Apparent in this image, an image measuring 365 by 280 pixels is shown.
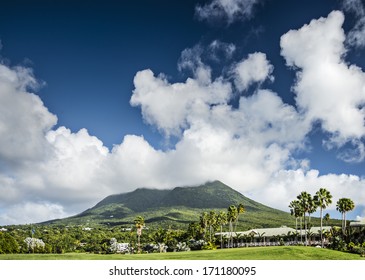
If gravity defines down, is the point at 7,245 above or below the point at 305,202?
below

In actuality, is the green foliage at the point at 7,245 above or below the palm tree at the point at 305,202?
below

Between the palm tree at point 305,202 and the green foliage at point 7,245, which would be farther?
the palm tree at point 305,202

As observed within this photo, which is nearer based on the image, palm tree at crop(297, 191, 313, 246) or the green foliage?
the green foliage

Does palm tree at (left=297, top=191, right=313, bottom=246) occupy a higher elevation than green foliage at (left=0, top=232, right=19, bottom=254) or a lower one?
higher
